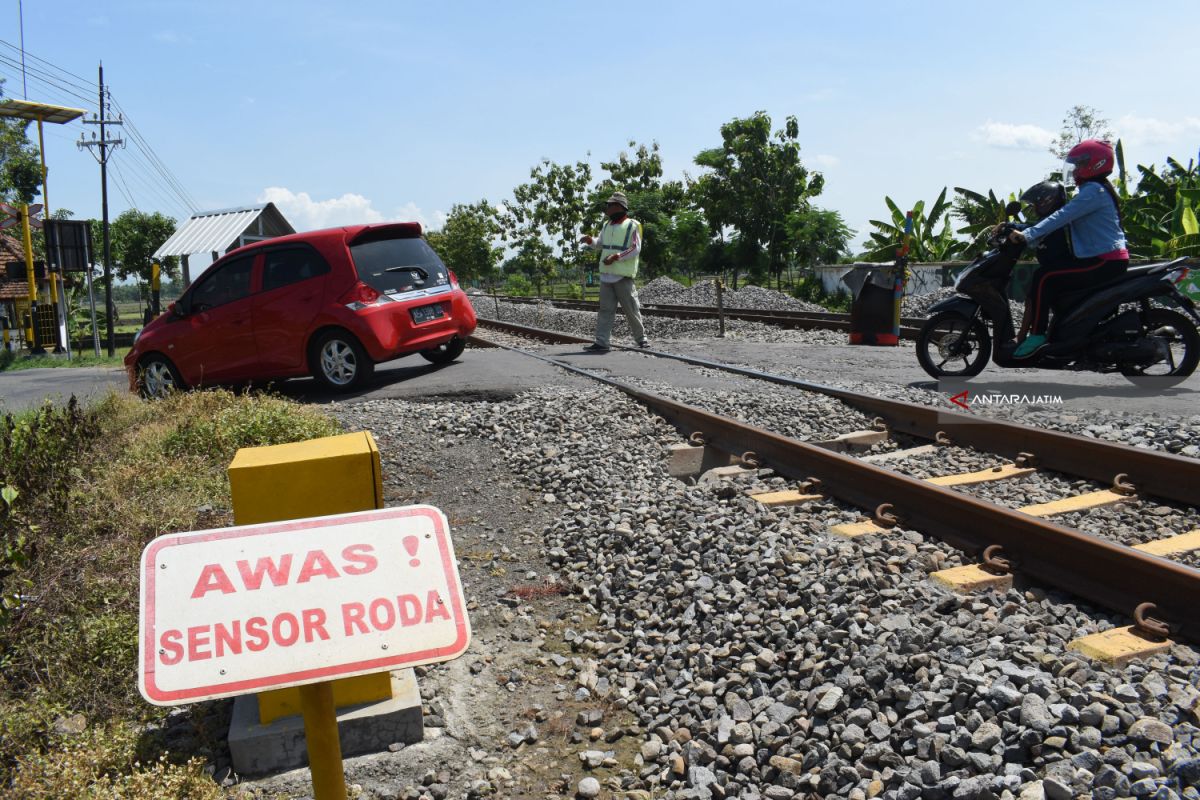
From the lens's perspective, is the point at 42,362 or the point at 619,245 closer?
the point at 619,245

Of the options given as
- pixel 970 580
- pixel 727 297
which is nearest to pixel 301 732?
pixel 970 580

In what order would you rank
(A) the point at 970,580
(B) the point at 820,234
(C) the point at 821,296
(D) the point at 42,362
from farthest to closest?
(B) the point at 820,234
(C) the point at 821,296
(D) the point at 42,362
(A) the point at 970,580

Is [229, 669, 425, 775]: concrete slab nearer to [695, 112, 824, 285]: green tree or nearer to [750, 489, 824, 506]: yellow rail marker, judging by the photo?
[750, 489, 824, 506]: yellow rail marker

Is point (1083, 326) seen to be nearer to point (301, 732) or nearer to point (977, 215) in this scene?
point (301, 732)

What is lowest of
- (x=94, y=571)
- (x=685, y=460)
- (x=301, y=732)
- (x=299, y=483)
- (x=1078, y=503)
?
(x=301, y=732)

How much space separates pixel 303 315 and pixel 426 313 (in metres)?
1.41

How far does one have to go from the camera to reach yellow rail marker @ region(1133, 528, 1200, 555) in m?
3.92

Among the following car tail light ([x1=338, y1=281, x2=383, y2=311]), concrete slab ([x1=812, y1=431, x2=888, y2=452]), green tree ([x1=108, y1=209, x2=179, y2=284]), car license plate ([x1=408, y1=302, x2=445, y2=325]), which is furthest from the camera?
green tree ([x1=108, y1=209, x2=179, y2=284])

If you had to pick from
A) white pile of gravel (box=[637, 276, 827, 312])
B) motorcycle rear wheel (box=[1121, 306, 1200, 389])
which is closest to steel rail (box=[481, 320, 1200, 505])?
motorcycle rear wheel (box=[1121, 306, 1200, 389])

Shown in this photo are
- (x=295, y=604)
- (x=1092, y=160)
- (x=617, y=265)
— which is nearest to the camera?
(x=295, y=604)

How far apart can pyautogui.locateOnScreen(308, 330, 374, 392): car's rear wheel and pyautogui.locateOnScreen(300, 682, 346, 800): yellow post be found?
8.30 metres

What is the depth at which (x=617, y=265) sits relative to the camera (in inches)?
495

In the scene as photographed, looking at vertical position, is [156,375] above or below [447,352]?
below

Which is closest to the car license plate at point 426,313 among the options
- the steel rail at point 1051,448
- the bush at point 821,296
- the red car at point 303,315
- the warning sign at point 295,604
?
the red car at point 303,315
